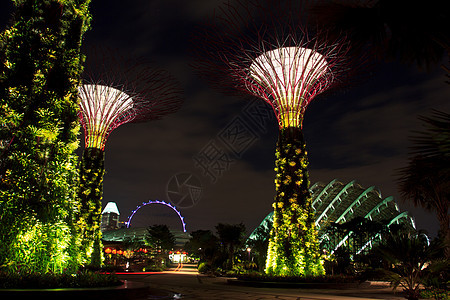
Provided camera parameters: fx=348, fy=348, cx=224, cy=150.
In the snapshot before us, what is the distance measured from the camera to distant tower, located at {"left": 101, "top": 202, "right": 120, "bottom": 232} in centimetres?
→ 18088

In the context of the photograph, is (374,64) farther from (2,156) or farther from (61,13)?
(2,156)

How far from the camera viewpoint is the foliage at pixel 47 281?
28.7 feet

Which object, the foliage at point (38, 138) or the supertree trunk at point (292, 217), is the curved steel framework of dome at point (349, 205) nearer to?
the supertree trunk at point (292, 217)

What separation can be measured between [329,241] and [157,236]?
1364 inches

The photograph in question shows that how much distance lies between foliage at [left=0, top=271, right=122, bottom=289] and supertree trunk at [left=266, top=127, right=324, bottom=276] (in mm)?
10011

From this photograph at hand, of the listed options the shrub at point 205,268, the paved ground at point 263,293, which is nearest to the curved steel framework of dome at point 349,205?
the shrub at point 205,268

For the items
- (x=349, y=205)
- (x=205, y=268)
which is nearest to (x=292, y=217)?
(x=205, y=268)

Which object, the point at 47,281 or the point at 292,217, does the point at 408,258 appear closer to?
the point at 292,217

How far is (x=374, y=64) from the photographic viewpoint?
729 inches

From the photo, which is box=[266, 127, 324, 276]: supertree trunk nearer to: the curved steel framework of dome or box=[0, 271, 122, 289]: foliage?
box=[0, 271, 122, 289]: foliage

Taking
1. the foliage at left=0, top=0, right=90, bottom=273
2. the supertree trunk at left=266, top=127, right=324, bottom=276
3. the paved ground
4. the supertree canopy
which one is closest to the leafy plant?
the paved ground

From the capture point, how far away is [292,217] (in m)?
18.2

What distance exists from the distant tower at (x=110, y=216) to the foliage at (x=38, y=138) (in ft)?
583

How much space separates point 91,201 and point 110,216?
7023 inches
